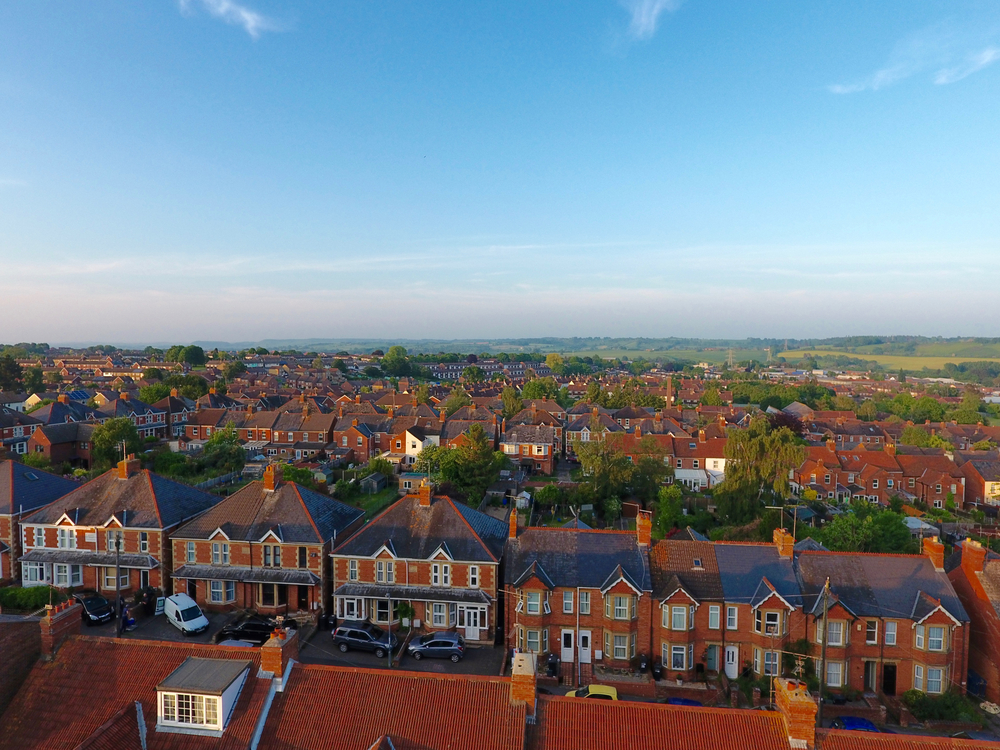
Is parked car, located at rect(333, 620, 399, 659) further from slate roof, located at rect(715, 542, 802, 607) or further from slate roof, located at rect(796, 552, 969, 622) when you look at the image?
slate roof, located at rect(796, 552, 969, 622)

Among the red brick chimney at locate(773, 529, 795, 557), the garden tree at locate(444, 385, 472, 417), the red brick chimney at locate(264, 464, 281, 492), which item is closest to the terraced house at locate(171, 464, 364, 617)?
the red brick chimney at locate(264, 464, 281, 492)

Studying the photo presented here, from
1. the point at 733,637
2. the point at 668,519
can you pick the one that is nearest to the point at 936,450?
the point at 668,519

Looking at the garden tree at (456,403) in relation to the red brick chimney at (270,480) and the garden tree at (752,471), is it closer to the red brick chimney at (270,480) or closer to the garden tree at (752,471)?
the garden tree at (752,471)

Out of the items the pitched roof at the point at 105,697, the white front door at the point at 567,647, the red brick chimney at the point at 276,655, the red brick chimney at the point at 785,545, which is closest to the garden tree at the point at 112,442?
the pitched roof at the point at 105,697

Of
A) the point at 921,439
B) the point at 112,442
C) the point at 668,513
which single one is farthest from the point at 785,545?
the point at 921,439

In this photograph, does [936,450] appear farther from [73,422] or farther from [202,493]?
[73,422]
